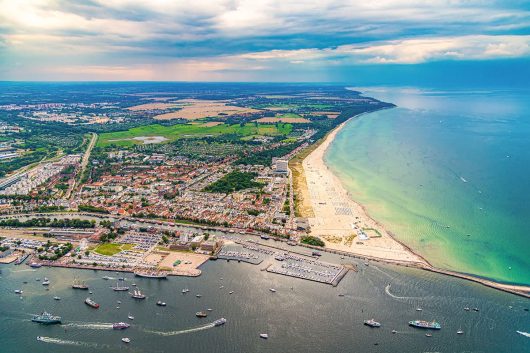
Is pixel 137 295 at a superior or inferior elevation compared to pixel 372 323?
superior

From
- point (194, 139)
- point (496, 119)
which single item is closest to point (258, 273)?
point (194, 139)

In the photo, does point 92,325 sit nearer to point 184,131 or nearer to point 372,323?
point 372,323

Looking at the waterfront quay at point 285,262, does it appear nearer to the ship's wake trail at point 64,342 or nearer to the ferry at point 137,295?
the ferry at point 137,295

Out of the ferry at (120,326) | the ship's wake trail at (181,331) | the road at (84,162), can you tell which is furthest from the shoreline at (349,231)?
the road at (84,162)

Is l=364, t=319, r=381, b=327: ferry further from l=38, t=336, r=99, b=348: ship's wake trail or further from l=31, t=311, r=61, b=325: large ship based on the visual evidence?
l=31, t=311, r=61, b=325: large ship

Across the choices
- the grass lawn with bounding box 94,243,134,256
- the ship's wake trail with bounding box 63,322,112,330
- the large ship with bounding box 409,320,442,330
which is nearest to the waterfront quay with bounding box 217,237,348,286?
the large ship with bounding box 409,320,442,330

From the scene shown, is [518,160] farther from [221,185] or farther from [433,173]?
[221,185]

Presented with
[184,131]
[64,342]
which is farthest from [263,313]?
[184,131]
